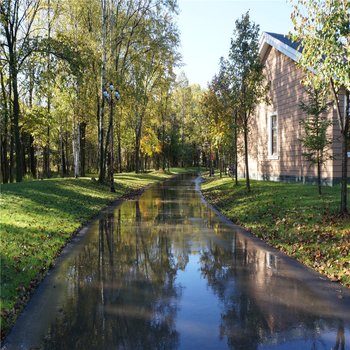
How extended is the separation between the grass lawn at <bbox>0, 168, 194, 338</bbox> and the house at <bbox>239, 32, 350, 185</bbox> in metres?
10.3

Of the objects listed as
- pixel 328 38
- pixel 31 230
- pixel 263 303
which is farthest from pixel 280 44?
pixel 263 303

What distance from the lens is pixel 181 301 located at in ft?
18.7

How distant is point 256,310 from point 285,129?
17633 millimetres

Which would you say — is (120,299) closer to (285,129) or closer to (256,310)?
(256,310)

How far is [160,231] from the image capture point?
36.9 feet

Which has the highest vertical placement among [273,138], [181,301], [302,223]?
[273,138]

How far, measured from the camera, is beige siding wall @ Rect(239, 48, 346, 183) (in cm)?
1911

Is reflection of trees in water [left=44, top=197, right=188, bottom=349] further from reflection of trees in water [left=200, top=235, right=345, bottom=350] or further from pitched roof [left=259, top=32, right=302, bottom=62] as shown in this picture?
pitched roof [left=259, top=32, right=302, bottom=62]

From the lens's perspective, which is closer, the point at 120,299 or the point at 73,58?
the point at 120,299

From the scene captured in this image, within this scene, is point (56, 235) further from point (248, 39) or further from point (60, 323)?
point (248, 39)

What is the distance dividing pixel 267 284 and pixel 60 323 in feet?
11.3

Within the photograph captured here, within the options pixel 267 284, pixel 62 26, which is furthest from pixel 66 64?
pixel 267 284

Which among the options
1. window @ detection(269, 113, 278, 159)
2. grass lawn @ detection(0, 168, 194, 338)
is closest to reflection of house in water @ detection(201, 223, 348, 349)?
grass lawn @ detection(0, 168, 194, 338)

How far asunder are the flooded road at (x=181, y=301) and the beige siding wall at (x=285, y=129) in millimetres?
10664
